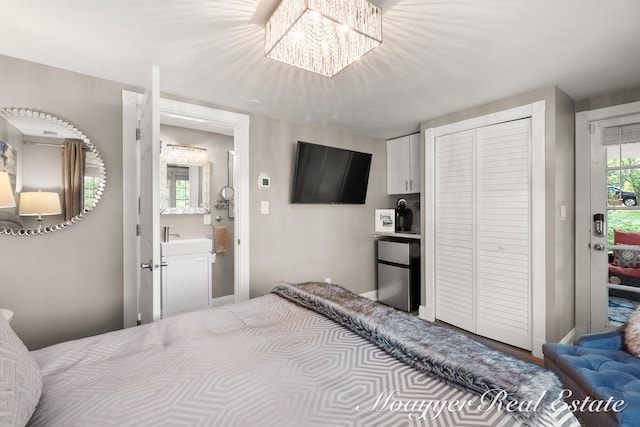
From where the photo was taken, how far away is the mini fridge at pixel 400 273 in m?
3.54

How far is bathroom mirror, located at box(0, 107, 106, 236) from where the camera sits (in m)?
1.84

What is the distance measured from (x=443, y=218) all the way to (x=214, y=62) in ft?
8.63

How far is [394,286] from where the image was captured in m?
3.72

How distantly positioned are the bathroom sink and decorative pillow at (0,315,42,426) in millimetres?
2395

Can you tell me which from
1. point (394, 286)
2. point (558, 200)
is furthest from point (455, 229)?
point (394, 286)

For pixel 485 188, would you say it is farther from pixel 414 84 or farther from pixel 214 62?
pixel 214 62

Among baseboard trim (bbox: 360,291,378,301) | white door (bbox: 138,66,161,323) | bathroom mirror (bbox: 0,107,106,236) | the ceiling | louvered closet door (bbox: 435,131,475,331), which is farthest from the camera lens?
baseboard trim (bbox: 360,291,378,301)

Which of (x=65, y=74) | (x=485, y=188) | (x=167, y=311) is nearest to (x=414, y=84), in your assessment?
(x=485, y=188)

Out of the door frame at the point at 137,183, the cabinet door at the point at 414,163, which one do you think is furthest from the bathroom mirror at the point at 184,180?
the cabinet door at the point at 414,163

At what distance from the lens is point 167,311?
314 centimetres

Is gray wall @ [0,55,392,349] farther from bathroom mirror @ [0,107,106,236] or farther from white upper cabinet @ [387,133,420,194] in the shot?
white upper cabinet @ [387,133,420,194]

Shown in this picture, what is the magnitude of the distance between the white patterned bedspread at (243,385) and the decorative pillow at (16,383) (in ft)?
0.22

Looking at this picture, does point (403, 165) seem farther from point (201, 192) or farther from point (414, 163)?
point (201, 192)

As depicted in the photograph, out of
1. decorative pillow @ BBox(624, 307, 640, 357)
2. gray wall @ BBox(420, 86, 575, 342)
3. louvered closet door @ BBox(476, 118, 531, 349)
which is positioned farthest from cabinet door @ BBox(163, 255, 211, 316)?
decorative pillow @ BBox(624, 307, 640, 357)
